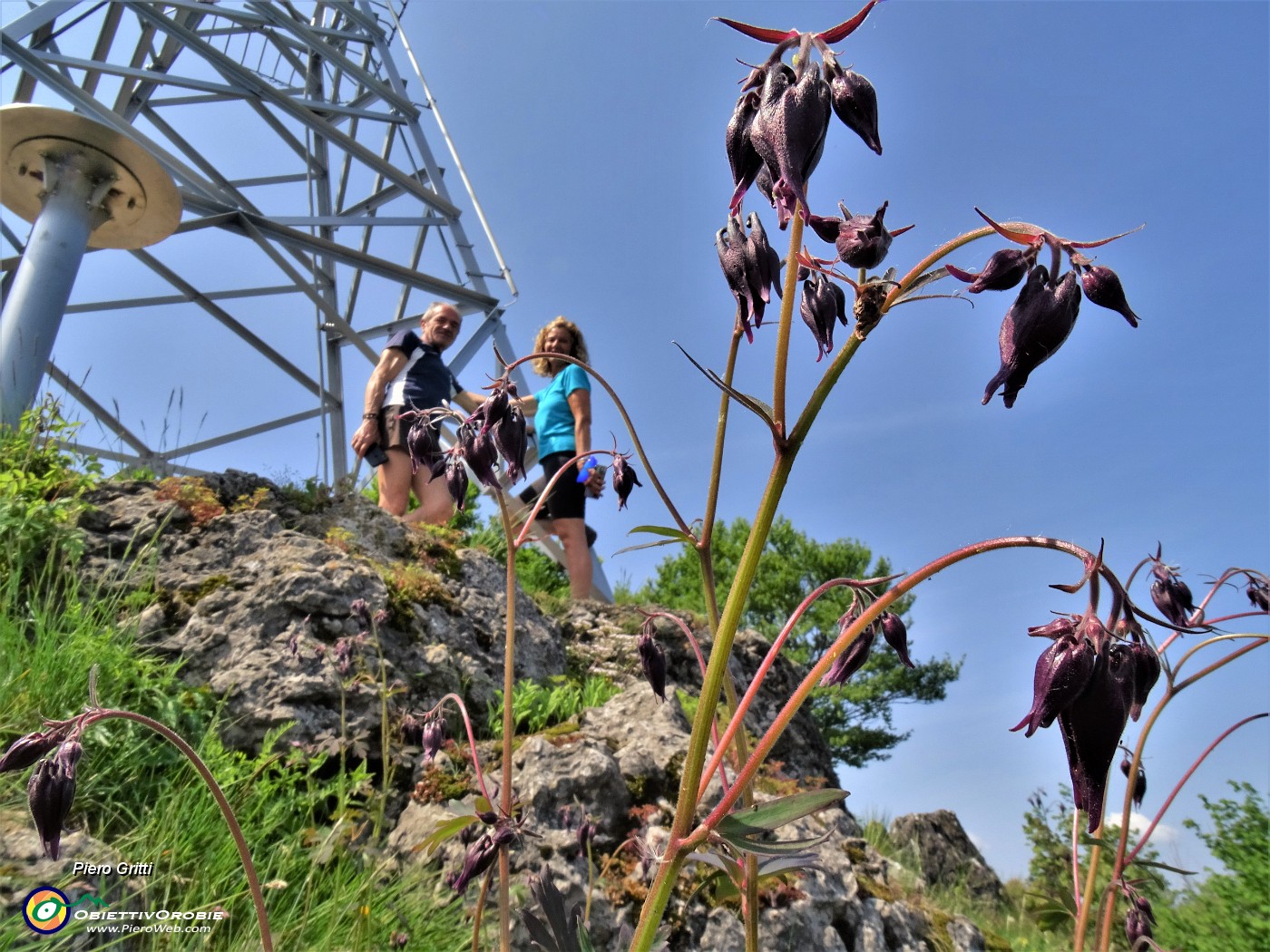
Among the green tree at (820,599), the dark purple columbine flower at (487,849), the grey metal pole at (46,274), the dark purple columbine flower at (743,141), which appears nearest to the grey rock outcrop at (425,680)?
the dark purple columbine flower at (487,849)

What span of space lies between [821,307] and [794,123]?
339 mm

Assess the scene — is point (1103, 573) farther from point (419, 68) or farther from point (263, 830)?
point (419, 68)

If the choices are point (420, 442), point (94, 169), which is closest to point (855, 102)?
point (420, 442)

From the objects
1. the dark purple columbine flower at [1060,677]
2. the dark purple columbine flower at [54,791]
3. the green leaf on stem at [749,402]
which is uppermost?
the green leaf on stem at [749,402]

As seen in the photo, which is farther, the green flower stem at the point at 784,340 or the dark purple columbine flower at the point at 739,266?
the dark purple columbine flower at the point at 739,266

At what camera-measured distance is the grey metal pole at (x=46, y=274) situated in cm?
502

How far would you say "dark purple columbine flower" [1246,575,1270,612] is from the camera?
2433 millimetres

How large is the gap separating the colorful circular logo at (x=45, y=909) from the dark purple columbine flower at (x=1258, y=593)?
3.52 m

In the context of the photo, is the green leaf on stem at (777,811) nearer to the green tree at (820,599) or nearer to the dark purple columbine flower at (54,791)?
the dark purple columbine flower at (54,791)

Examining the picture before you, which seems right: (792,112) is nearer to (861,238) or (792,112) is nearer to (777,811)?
(861,238)

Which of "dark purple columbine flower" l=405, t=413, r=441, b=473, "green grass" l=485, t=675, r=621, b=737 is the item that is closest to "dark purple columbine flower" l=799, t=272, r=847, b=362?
"dark purple columbine flower" l=405, t=413, r=441, b=473

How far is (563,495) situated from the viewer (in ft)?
19.5

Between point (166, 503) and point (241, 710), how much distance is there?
1.54m

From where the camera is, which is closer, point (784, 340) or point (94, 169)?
point (784, 340)
